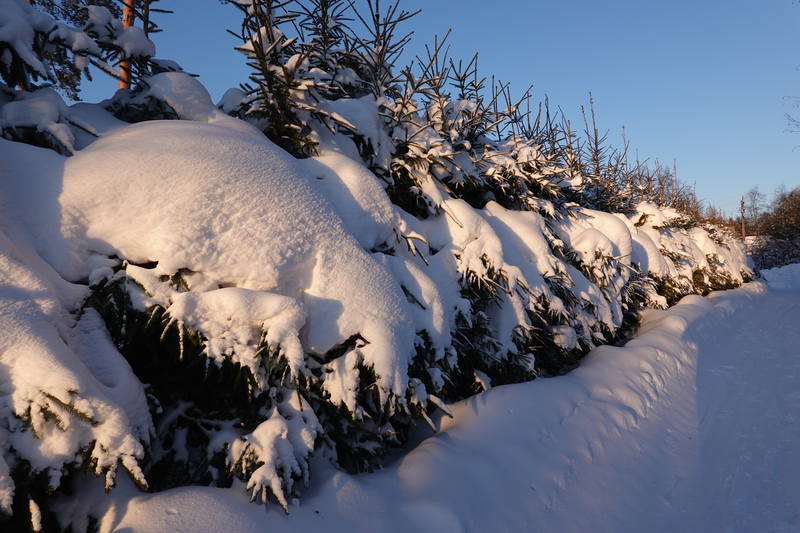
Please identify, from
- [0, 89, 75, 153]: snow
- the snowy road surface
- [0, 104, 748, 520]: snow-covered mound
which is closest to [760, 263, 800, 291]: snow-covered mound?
the snowy road surface

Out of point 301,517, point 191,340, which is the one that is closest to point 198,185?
point 191,340

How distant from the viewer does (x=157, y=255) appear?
1.91 m

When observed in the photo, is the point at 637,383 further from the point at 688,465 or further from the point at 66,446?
the point at 66,446

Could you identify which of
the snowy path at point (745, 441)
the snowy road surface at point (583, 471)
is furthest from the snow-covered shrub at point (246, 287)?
the snowy path at point (745, 441)

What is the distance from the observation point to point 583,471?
2533 millimetres

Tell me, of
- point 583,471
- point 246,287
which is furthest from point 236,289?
point 583,471

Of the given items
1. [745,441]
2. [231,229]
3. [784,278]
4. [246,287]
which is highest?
[784,278]

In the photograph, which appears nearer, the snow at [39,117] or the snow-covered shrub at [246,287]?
the snow-covered shrub at [246,287]

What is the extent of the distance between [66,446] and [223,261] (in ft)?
3.13

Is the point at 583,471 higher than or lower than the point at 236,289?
lower

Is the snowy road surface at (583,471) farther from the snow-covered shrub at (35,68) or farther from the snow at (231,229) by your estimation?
the snow-covered shrub at (35,68)

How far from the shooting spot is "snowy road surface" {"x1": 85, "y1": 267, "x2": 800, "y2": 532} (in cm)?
167

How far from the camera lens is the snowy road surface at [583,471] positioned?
1668mm

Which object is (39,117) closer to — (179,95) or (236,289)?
(179,95)
